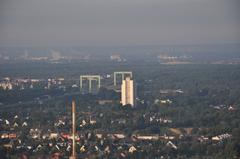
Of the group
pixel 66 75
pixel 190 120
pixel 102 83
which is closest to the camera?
pixel 190 120

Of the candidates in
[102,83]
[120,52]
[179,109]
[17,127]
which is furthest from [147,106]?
[120,52]

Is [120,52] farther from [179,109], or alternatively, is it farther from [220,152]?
[220,152]

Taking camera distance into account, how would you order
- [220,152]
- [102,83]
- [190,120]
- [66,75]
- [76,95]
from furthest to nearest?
[66,75] < [102,83] < [76,95] < [190,120] < [220,152]

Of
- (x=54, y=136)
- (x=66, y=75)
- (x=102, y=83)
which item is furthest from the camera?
(x=66, y=75)

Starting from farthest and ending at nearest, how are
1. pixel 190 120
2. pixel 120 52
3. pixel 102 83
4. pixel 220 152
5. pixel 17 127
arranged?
pixel 120 52
pixel 102 83
pixel 190 120
pixel 17 127
pixel 220 152

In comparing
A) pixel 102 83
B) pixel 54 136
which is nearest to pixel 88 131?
pixel 54 136

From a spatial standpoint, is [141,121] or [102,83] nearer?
[141,121]

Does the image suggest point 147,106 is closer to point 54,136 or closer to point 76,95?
point 76,95
